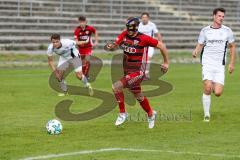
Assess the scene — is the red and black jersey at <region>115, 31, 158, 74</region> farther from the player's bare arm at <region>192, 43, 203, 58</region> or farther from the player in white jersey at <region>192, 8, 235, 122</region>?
the player in white jersey at <region>192, 8, 235, 122</region>

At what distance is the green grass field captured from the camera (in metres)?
10.7

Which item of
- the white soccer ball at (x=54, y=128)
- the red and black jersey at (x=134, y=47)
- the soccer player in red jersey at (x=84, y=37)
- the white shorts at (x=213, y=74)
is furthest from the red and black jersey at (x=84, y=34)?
the white soccer ball at (x=54, y=128)

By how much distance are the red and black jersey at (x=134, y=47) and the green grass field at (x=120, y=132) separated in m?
→ 1.25

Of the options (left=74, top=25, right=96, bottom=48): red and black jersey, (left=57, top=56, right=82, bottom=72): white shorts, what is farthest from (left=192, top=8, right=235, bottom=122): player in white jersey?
(left=74, top=25, right=96, bottom=48): red and black jersey

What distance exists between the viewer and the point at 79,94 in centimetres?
2066

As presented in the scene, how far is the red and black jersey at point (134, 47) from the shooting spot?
1360 cm

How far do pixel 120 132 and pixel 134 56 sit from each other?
5.34 ft

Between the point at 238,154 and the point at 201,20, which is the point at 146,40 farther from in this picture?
the point at 201,20

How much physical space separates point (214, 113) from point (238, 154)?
574 cm

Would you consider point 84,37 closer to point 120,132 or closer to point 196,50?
point 196,50

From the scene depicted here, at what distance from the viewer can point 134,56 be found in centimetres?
1376

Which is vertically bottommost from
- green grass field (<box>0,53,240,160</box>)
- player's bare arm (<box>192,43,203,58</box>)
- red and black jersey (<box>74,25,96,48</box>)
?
green grass field (<box>0,53,240,160</box>)

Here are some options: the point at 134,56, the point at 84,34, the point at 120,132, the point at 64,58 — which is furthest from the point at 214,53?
the point at 84,34

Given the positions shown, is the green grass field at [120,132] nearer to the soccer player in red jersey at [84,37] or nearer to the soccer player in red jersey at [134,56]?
the soccer player in red jersey at [134,56]
